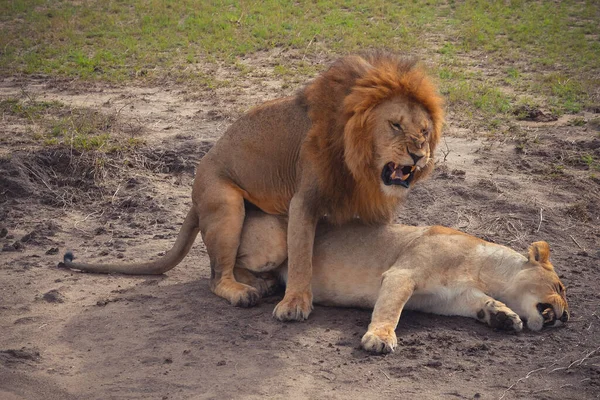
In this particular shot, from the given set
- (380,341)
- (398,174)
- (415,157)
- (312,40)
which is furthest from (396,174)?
(312,40)

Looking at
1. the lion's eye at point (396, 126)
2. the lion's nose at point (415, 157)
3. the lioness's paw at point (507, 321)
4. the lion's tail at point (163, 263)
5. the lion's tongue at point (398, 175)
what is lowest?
the lion's tail at point (163, 263)

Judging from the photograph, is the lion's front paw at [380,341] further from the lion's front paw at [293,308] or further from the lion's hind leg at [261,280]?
the lion's hind leg at [261,280]

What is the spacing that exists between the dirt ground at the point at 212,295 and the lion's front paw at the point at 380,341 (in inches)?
2.0

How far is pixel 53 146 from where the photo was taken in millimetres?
7023

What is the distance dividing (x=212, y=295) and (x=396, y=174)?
1374 millimetres

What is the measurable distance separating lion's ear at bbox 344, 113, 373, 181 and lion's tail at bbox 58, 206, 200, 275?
4.14 feet

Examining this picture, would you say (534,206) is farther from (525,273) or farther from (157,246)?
(157,246)

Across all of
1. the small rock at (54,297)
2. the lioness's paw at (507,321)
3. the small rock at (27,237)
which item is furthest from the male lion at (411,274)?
the small rock at (27,237)

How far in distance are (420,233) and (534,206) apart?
5.49ft

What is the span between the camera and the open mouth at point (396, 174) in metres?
4.54

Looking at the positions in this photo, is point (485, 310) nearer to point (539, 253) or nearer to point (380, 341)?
point (539, 253)

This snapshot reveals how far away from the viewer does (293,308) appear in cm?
470

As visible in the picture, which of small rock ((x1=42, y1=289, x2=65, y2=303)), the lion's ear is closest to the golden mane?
the lion's ear

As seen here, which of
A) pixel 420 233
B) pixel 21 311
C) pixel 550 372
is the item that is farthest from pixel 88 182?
pixel 550 372
